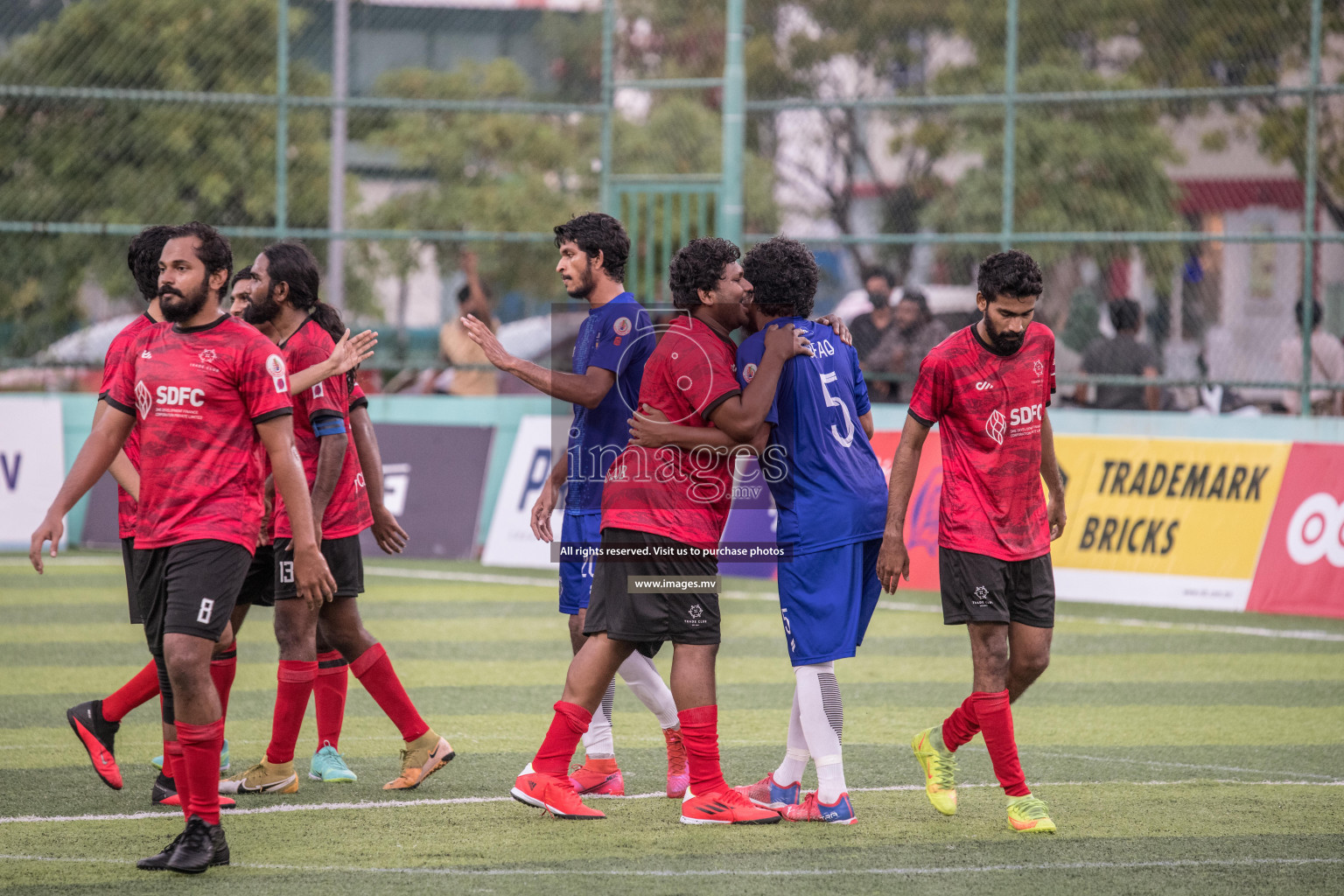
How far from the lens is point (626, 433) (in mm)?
6191

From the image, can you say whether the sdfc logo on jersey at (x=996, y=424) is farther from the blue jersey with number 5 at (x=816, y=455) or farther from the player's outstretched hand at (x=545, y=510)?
the player's outstretched hand at (x=545, y=510)

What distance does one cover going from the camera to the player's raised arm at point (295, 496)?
17.5 feet

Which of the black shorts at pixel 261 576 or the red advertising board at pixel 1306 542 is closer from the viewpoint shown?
the black shorts at pixel 261 576

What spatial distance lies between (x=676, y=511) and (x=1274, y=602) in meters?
7.58

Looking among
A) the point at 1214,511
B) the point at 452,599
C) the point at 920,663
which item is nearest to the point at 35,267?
the point at 452,599

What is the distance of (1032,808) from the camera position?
5.81 meters

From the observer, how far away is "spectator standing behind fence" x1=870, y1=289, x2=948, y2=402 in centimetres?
1451

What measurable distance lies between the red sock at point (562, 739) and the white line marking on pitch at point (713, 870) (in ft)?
2.23

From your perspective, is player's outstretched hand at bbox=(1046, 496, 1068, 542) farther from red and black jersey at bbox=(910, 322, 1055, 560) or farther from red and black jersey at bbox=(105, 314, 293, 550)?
red and black jersey at bbox=(105, 314, 293, 550)

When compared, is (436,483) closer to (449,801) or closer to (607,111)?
(607,111)

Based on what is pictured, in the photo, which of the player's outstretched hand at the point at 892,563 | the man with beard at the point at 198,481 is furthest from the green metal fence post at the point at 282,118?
the player's outstretched hand at the point at 892,563

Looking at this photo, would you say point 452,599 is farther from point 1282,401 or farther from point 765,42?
point 765,42

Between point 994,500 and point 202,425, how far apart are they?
2907 millimetres

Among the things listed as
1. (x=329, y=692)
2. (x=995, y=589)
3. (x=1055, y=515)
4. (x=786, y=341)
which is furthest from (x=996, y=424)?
(x=329, y=692)
